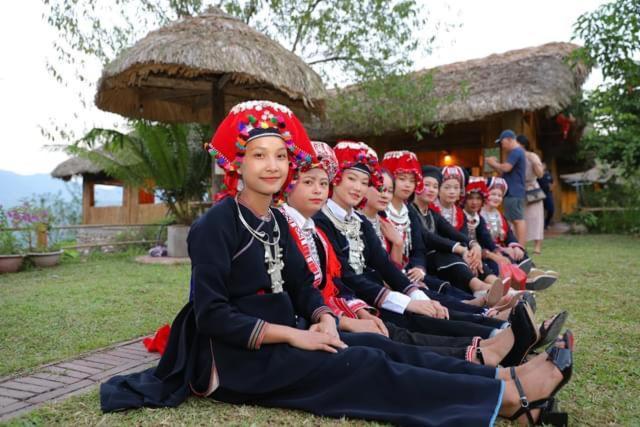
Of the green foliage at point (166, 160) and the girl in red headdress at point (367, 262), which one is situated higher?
the green foliage at point (166, 160)

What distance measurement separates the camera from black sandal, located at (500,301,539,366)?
2354 mm

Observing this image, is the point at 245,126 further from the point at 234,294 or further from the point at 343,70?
the point at 343,70

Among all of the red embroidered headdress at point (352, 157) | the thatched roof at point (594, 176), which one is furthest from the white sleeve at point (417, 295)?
the thatched roof at point (594, 176)

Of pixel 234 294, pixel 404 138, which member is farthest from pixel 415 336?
pixel 404 138

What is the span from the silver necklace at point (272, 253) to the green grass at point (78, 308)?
1746 mm

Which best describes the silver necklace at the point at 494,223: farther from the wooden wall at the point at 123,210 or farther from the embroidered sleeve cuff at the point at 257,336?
the wooden wall at the point at 123,210

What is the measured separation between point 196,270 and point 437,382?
1064 mm

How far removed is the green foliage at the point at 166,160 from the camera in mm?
10156

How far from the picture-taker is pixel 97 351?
3.33 metres

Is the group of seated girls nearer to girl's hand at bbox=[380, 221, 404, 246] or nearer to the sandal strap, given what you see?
the sandal strap

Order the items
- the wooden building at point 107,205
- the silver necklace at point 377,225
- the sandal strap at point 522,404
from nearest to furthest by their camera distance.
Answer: the sandal strap at point 522,404 → the silver necklace at point 377,225 → the wooden building at point 107,205

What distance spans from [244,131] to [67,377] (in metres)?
1.77

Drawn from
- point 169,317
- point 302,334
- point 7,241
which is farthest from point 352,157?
point 7,241

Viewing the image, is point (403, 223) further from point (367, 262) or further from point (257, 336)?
point (257, 336)
